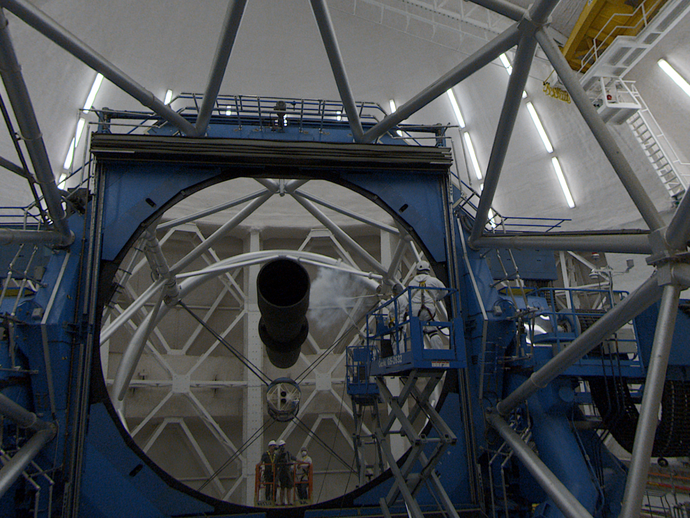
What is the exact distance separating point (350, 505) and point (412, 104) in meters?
7.86

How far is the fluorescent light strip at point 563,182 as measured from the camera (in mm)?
21734

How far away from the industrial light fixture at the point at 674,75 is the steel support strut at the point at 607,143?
12936 mm

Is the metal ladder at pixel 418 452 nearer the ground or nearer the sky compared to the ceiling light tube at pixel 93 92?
nearer the ground

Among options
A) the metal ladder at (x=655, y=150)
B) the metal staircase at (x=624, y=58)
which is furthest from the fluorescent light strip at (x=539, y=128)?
the metal ladder at (x=655, y=150)

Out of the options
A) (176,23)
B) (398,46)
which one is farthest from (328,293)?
(176,23)

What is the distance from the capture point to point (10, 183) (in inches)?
721

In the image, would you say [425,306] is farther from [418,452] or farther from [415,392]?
[418,452]

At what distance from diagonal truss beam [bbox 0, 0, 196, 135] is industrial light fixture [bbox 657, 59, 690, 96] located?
16766mm

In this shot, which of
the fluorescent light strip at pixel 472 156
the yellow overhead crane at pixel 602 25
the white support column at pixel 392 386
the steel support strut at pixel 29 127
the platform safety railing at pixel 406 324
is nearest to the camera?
the steel support strut at pixel 29 127

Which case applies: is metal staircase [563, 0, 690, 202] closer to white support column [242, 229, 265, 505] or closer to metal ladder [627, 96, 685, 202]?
metal ladder [627, 96, 685, 202]

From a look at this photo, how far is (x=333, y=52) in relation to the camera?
29.2 ft

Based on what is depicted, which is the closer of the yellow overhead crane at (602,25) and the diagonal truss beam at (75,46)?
the diagonal truss beam at (75,46)

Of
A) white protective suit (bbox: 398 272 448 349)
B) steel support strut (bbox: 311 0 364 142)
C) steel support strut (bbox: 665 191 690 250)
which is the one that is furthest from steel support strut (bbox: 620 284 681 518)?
steel support strut (bbox: 311 0 364 142)

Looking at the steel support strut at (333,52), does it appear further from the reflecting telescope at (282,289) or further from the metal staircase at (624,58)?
the metal staircase at (624,58)
